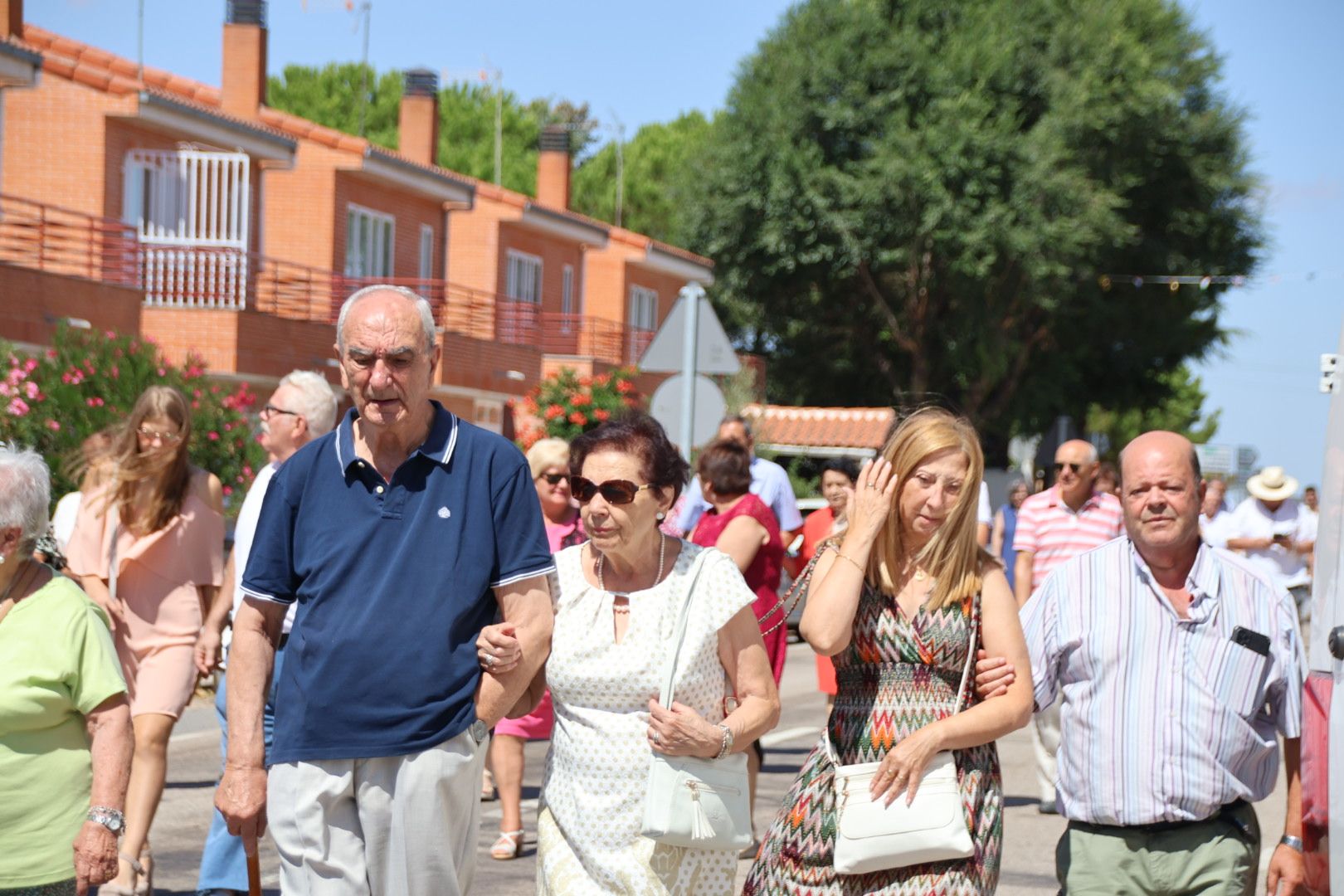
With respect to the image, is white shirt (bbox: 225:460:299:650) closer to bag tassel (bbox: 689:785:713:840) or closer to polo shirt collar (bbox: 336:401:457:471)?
polo shirt collar (bbox: 336:401:457:471)

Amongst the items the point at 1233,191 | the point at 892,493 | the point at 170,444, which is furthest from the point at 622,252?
the point at 892,493

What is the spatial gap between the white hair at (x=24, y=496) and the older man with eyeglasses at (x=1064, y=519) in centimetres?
725

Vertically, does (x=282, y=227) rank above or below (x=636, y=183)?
below

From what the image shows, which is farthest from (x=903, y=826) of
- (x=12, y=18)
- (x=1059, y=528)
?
(x=12, y=18)

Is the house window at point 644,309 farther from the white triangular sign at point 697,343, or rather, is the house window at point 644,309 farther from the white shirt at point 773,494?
the white shirt at point 773,494

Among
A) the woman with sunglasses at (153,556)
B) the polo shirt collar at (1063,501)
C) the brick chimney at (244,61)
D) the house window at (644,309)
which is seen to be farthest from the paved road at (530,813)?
the house window at (644,309)

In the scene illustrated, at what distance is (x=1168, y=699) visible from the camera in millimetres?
4641

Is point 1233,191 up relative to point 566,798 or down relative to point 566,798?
up

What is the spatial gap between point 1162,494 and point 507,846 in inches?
174

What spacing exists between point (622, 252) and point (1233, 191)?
1511 centimetres

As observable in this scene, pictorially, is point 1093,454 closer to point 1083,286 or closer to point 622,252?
point 1083,286

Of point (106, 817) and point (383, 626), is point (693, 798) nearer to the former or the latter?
point (383, 626)

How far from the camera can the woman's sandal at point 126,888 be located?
6.85 m

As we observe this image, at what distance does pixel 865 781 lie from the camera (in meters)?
4.38
